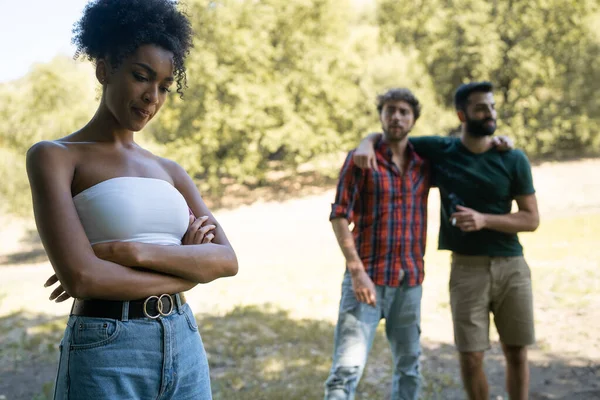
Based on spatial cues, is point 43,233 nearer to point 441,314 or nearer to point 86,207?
point 86,207

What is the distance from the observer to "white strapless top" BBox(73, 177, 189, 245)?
1.93 metres

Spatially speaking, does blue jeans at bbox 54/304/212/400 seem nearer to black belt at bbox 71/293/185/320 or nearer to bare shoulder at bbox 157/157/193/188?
black belt at bbox 71/293/185/320

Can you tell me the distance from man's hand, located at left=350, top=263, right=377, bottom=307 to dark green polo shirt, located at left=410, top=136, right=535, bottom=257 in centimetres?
78


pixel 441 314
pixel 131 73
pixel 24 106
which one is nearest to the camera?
pixel 131 73

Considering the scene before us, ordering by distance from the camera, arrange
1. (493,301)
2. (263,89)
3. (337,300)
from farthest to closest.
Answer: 1. (263,89)
2. (337,300)
3. (493,301)

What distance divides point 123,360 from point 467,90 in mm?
3049

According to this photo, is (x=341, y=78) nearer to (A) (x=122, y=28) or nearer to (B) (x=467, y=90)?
(B) (x=467, y=90)

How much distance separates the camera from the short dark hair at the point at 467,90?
4008 millimetres

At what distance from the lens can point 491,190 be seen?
3912 mm

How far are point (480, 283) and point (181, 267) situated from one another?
250 centimetres

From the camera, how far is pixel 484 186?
12.9 feet

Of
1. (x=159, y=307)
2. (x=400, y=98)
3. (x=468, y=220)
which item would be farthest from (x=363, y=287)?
(x=159, y=307)

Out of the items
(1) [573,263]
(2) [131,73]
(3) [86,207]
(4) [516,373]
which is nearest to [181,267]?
(3) [86,207]

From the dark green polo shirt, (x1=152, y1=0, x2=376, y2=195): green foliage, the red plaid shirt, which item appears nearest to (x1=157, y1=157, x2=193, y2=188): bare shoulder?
the red plaid shirt
